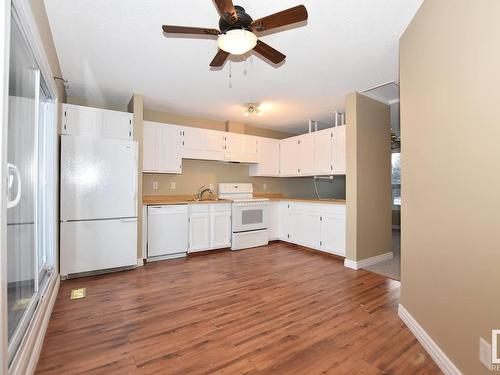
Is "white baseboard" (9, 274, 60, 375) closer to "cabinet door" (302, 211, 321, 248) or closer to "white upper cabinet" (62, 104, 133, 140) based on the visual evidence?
"white upper cabinet" (62, 104, 133, 140)

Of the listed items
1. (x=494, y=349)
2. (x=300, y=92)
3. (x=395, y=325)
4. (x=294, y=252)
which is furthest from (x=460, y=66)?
(x=294, y=252)

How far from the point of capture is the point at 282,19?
1618mm

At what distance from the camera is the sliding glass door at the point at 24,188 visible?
4.74ft

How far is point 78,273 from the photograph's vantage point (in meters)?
3.03

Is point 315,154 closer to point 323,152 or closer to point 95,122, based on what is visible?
point 323,152

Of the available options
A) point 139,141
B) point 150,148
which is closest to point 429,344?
point 139,141

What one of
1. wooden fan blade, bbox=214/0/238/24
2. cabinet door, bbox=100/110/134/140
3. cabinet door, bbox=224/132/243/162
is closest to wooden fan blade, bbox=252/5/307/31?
wooden fan blade, bbox=214/0/238/24

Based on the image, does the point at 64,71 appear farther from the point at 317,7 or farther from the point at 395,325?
the point at 395,325

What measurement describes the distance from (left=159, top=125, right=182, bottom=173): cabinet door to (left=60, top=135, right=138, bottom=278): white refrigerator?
67cm

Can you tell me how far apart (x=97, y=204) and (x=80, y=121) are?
1112 millimetres

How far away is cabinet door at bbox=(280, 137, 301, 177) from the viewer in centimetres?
477

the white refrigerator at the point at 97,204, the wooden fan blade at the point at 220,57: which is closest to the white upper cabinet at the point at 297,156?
the wooden fan blade at the point at 220,57

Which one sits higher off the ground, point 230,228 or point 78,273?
point 230,228

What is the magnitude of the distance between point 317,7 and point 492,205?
1.70 meters
